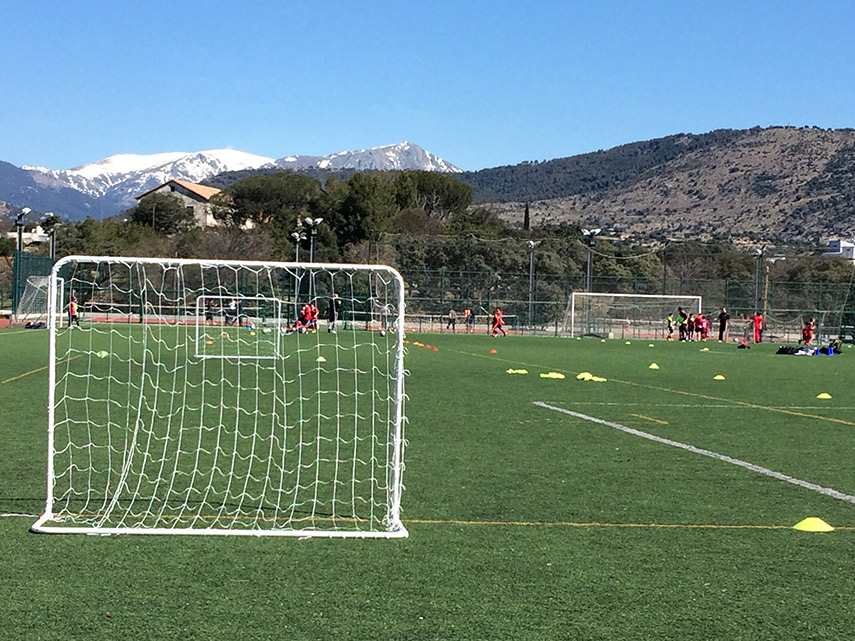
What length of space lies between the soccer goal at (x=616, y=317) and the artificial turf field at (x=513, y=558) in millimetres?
34786

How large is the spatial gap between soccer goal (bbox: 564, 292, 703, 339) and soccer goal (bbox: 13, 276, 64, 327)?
849 inches

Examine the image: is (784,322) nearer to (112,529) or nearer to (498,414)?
(498,414)

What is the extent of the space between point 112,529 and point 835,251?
64.1m

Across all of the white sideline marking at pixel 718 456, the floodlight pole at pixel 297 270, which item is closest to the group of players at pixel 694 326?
the floodlight pole at pixel 297 270

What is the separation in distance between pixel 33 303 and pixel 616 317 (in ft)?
79.7

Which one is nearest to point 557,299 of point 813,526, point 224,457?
point 224,457

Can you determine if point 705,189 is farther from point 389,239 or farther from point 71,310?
point 71,310

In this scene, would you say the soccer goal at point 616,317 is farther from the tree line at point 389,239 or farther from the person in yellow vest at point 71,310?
the person in yellow vest at point 71,310

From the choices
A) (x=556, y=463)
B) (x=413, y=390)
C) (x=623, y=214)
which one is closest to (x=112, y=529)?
(x=556, y=463)

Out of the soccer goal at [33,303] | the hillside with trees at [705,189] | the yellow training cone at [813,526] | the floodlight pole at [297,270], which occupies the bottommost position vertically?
the yellow training cone at [813,526]

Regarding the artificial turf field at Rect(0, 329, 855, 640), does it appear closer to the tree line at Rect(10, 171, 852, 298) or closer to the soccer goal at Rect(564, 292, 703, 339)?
the soccer goal at Rect(564, 292, 703, 339)

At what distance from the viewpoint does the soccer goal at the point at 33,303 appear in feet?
122

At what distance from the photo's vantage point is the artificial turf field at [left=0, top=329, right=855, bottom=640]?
450 cm

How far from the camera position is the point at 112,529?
238 inches
